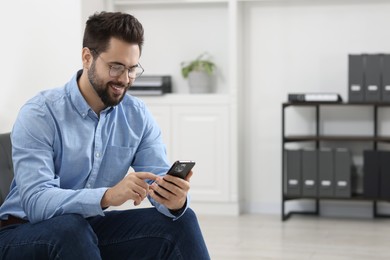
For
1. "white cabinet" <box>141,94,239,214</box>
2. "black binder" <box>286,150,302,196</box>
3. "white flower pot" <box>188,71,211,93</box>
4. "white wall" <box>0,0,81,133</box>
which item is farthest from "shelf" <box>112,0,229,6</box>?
"white wall" <box>0,0,81,133</box>

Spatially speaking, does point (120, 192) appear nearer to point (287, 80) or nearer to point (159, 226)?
point (159, 226)

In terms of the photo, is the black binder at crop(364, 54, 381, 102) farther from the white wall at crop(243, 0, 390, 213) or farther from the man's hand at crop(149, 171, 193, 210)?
the man's hand at crop(149, 171, 193, 210)

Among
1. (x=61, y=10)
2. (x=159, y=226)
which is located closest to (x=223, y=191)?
(x=61, y=10)

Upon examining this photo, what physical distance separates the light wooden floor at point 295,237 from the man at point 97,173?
5.97 ft

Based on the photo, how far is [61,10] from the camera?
3.10 metres

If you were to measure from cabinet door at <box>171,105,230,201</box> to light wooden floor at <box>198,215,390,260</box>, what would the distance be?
0.22m

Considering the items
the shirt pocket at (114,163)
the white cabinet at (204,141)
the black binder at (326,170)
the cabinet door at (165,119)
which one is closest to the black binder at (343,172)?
the black binder at (326,170)

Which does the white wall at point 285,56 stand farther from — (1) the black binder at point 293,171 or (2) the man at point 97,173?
(2) the man at point 97,173

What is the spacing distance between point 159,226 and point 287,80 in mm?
3290

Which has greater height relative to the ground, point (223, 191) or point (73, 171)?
point (73, 171)

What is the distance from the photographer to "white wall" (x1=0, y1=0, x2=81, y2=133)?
8.97 ft

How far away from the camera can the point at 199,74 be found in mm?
5441

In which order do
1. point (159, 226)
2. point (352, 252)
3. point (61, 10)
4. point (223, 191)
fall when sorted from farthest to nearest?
point (223, 191) < point (352, 252) < point (61, 10) < point (159, 226)

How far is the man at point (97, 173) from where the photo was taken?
215 cm
